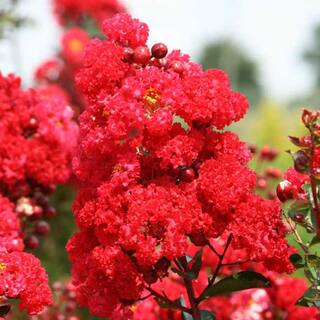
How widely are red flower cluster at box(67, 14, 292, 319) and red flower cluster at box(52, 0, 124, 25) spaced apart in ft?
16.4

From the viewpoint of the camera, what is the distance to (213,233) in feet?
6.98

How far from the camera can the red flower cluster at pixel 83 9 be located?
7180 millimetres

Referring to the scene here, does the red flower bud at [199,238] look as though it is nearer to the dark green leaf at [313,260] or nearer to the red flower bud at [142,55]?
the dark green leaf at [313,260]

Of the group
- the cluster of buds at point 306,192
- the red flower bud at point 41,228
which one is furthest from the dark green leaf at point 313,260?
the red flower bud at point 41,228

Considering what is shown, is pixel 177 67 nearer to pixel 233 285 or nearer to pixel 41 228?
pixel 233 285

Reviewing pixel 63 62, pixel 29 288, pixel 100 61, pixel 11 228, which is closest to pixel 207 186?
pixel 100 61

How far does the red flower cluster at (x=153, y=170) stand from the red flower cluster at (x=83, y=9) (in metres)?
4.99

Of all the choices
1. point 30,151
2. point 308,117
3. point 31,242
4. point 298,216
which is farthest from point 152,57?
point 31,242

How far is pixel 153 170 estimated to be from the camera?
2197 millimetres

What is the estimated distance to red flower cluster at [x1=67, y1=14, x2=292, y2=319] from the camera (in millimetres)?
2076

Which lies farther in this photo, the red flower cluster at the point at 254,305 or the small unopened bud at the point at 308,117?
the red flower cluster at the point at 254,305

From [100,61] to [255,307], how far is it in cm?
129

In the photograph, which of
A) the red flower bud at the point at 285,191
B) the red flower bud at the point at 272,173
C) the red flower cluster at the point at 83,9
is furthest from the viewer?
the red flower cluster at the point at 83,9

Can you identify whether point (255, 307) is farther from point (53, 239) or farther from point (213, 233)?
point (53, 239)
